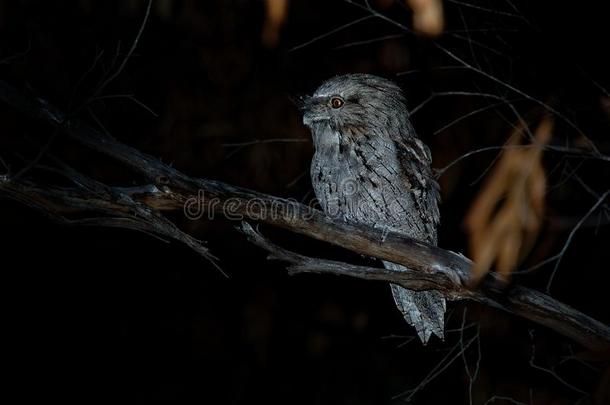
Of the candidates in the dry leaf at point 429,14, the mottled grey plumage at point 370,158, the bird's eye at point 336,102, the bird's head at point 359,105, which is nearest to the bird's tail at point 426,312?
the mottled grey plumage at point 370,158

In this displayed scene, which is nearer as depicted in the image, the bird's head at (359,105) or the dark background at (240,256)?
the bird's head at (359,105)

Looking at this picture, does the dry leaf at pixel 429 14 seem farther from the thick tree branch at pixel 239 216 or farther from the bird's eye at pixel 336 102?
the bird's eye at pixel 336 102

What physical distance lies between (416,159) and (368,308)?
275cm

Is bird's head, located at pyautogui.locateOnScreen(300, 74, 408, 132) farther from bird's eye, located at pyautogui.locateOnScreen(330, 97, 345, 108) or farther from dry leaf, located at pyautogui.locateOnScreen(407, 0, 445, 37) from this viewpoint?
dry leaf, located at pyautogui.locateOnScreen(407, 0, 445, 37)

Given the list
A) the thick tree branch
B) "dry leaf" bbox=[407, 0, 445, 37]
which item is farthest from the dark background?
"dry leaf" bbox=[407, 0, 445, 37]

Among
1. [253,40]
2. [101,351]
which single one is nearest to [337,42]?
[253,40]

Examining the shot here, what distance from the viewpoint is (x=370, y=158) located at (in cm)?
293

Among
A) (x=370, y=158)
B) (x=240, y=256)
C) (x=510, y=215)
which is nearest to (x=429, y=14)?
(x=510, y=215)

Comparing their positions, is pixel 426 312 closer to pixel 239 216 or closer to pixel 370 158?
pixel 370 158

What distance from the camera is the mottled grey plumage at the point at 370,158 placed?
2939 millimetres

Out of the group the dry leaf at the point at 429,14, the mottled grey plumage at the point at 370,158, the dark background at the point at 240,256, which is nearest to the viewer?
the dry leaf at the point at 429,14

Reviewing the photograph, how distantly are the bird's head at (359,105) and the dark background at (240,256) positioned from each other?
36.6 inches

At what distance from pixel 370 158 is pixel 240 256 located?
284cm

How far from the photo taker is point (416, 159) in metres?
2.99
